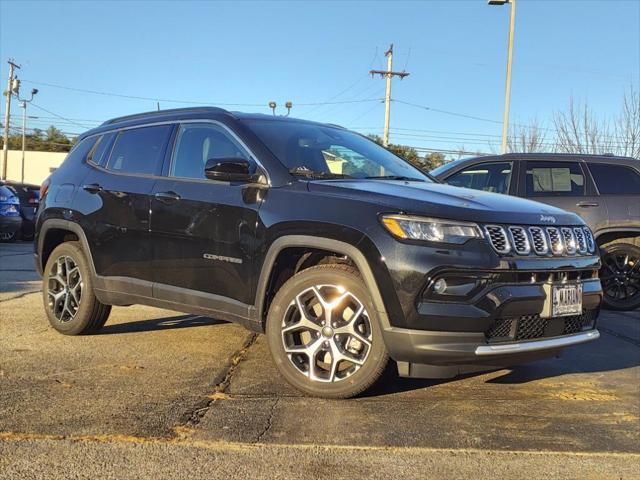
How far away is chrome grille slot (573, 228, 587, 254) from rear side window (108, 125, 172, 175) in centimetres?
307

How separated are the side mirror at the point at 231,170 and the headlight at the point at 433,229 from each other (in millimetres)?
1116

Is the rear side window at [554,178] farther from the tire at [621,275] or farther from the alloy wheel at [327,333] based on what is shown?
the alloy wheel at [327,333]

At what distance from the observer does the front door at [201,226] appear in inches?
156

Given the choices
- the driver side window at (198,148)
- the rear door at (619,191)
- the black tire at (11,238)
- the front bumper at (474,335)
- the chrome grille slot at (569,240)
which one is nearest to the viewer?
the front bumper at (474,335)

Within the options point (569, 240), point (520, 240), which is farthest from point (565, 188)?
point (520, 240)

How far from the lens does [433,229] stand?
3.28 m

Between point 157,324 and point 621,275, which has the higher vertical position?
point 621,275

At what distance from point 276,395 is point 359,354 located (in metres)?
0.62

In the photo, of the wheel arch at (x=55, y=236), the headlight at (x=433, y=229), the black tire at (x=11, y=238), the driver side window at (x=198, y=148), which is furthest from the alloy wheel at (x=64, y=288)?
the black tire at (x=11, y=238)

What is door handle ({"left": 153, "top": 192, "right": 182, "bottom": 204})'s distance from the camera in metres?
4.36

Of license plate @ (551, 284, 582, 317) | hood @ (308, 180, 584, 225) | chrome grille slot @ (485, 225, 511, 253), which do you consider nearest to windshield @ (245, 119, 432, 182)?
hood @ (308, 180, 584, 225)

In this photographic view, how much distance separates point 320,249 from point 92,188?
8.07ft

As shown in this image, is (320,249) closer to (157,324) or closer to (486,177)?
(157,324)

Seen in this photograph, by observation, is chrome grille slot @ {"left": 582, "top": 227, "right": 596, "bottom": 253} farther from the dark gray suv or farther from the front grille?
the dark gray suv
